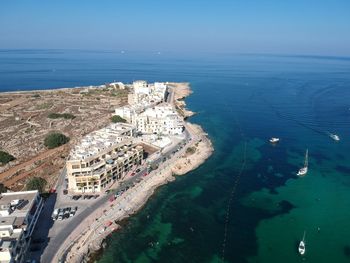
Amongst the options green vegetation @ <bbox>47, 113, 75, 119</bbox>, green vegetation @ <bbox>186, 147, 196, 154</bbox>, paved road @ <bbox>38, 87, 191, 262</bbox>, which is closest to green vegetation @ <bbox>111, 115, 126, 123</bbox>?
green vegetation @ <bbox>47, 113, 75, 119</bbox>

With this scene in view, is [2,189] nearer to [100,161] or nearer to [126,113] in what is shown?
[100,161]

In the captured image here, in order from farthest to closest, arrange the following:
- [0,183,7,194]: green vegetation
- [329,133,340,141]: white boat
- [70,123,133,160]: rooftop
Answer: [329,133,340,141]: white boat → [70,123,133,160]: rooftop → [0,183,7,194]: green vegetation

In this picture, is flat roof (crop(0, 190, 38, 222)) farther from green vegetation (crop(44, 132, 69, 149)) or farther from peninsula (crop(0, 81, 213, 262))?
green vegetation (crop(44, 132, 69, 149))

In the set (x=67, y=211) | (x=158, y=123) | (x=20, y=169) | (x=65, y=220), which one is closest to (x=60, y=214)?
(x=67, y=211)

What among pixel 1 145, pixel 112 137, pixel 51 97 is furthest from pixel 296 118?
pixel 51 97

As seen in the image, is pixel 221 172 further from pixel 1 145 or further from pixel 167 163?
pixel 1 145

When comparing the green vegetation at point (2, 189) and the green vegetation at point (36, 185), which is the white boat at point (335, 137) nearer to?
the green vegetation at point (36, 185)

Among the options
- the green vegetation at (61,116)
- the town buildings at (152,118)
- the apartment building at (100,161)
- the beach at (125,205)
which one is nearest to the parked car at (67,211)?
the beach at (125,205)
